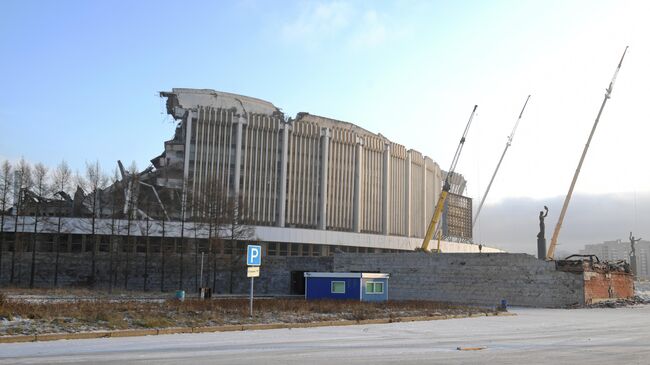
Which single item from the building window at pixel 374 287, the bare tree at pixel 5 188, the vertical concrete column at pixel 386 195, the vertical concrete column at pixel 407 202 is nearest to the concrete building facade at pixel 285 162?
the vertical concrete column at pixel 386 195

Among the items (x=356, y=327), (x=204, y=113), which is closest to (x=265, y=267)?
(x=204, y=113)

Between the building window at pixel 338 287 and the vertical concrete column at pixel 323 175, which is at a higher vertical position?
the vertical concrete column at pixel 323 175

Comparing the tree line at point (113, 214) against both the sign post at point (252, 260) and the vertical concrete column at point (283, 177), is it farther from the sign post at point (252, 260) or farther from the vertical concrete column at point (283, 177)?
the sign post at point (252, 260)

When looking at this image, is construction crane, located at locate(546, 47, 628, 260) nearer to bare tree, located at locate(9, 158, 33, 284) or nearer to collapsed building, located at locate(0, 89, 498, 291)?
collapsed building, located at locate(0, 89, 498, 291)

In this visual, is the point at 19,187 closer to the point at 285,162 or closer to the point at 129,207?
the point at 129,207

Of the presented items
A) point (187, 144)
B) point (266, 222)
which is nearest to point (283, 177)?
point (266, 222)

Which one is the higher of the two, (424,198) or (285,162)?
(285,162)

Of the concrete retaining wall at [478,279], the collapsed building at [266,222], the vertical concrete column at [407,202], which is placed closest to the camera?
the concrete retaining wall at [478,279]

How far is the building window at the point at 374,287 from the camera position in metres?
39.8

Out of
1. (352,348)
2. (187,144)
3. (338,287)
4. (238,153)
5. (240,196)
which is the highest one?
(187,144)

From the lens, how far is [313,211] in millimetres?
86250

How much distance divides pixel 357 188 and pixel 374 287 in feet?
165

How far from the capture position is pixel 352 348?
1566cm

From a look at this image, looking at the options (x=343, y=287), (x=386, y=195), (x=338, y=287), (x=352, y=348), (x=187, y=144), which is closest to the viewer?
(x=352, y=348)
